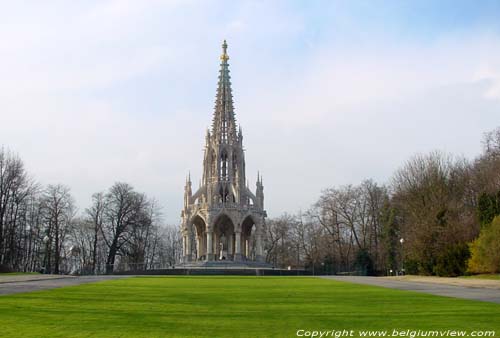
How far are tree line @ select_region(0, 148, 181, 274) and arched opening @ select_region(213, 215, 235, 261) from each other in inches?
355

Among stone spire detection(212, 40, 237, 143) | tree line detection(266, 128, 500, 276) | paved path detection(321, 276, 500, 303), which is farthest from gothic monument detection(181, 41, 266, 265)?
paved path detection(321, 276, 500, 303)

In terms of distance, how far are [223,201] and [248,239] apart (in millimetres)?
8139

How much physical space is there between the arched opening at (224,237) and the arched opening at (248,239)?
58.4 inches

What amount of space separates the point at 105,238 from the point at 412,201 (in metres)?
37.4

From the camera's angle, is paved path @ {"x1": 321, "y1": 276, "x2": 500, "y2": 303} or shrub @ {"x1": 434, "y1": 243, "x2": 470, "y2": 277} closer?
paved path @ {"x1": 321, "y1": 276, "x2": 500, "y2": 303}

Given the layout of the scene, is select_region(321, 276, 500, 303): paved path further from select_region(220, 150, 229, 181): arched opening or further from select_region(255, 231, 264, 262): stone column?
select_region(220, 150, 229, 181): arched opening

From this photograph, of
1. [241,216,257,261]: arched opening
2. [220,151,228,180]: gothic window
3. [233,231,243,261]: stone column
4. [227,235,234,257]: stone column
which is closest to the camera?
[233,231,243,261]: stone column

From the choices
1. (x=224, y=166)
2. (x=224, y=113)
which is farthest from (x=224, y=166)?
(x=224, y=113)

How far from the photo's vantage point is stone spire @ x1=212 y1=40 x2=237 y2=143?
2820 inches

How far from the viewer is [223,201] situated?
70.9 m

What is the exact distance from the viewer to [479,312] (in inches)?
535

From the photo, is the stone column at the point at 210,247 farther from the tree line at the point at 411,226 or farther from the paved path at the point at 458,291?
the paved path at the point at 458,291

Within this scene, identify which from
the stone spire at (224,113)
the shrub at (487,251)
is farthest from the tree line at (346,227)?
the stone spire at (224,113)

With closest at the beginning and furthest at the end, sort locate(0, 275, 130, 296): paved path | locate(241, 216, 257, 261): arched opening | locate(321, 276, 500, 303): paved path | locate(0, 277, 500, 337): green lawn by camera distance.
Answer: locate(0, 277, 500, 337): green lawn
locate(321, 276, 500, 303): paved path
locate(0, 275, 130, 296): paved path
locate(241, 216, 257, 261): arched opening
